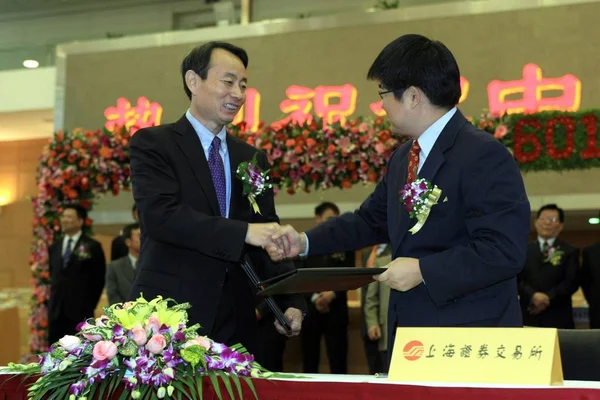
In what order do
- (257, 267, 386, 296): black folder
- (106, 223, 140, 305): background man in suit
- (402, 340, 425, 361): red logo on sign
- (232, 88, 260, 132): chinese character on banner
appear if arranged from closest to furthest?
(402, 340, 425, 361): red logo on sign → (257, 267, 386, 296): black folder → (106, 223, 140, 305): background man in suit → (232, 88, 260, 132): chinese character on banner

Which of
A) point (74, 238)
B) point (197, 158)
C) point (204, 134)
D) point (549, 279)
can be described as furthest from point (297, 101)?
point (197, 158)

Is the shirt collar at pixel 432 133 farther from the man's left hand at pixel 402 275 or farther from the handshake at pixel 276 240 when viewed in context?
the handshake at pixel 276 240

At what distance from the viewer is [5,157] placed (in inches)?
515

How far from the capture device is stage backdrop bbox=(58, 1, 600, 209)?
24.8ft

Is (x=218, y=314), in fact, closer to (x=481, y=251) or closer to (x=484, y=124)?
(x=481, y=251)

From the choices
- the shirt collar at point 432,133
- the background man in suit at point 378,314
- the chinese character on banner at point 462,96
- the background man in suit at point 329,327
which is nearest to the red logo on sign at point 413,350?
the shirt collar at point 432,133

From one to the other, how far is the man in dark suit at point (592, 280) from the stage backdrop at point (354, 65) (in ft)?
5.11

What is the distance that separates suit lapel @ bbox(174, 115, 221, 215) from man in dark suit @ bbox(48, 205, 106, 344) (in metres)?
3.94

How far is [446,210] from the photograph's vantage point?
83.8 inches

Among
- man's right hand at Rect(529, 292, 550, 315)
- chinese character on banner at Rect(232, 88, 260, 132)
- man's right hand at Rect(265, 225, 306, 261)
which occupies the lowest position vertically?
man's right hand at Rect(529, 292, 550, 315)

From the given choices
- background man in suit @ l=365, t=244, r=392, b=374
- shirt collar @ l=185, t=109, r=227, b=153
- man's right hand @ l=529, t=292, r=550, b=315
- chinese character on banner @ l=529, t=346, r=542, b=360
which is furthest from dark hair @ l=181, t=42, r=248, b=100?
man's right hand @ l=529, t=292, r=550, b=315

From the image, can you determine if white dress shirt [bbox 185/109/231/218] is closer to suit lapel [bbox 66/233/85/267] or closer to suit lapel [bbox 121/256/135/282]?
suit lapel [bbox 121/256/135/282]

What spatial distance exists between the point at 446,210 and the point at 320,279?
0.43 m

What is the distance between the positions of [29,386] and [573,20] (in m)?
6.97
